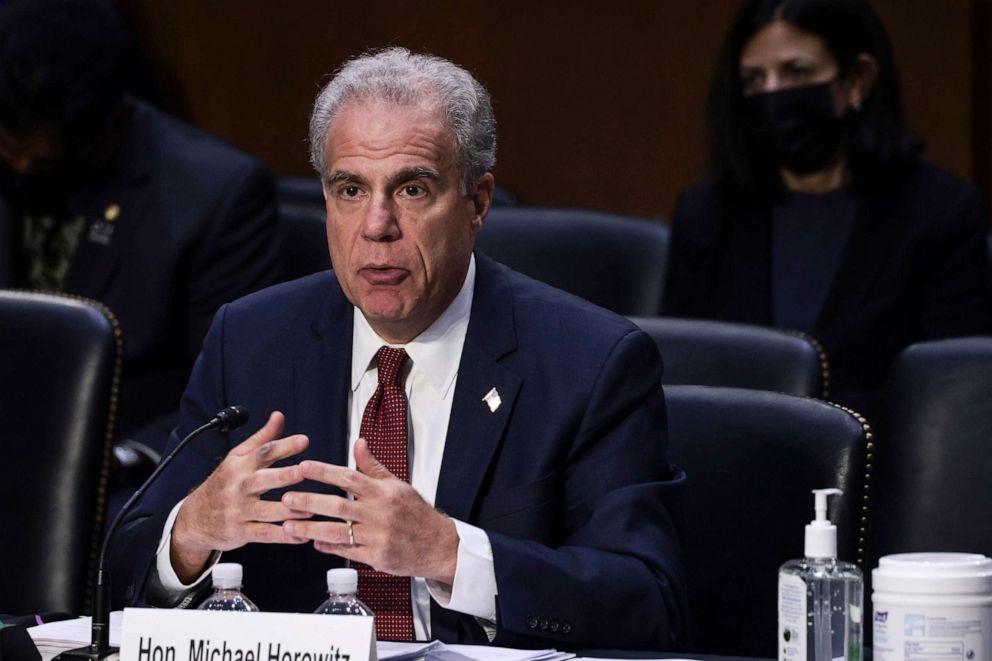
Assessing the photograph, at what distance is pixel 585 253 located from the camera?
13.0ft

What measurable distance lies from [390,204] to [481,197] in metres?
0.19

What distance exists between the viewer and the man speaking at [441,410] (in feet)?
6.79

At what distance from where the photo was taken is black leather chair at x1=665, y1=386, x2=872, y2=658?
7.84 feet

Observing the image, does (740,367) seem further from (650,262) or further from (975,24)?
(975,24)

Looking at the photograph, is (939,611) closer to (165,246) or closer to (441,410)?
(441,410)

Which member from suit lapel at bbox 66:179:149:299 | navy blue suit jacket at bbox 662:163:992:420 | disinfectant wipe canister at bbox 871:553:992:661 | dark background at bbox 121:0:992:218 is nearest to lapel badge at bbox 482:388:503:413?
disinfectant wipe canister at bbox 871:553:992:661

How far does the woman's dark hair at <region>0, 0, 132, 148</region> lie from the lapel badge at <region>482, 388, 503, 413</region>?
181cm

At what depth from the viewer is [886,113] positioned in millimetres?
3920

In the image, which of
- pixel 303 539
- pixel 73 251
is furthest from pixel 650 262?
pixel 303 539

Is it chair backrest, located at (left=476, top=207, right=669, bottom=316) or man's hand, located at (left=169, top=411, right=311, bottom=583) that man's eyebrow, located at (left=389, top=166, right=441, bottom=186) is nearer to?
man's hand, located at (left=169, top=411, right=311, bottom=583)

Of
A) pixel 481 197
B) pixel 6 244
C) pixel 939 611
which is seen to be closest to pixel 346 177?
pixel 481 197

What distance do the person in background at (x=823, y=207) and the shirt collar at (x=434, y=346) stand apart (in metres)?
1.55

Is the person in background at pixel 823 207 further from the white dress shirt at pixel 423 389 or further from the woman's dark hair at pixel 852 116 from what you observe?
the white dress shirt at pixel 423 389

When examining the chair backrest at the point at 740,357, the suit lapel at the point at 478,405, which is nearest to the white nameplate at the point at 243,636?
the suit lapel at the point at 478,405
